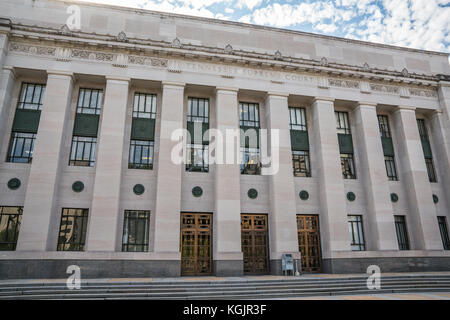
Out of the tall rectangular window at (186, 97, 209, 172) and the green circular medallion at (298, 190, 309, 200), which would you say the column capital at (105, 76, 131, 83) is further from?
the green circular medallion at (298, 190, 309, 200)

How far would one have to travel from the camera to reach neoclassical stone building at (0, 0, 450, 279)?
1642 centimetres

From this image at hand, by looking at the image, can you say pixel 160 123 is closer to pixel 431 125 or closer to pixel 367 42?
pixel 367 42

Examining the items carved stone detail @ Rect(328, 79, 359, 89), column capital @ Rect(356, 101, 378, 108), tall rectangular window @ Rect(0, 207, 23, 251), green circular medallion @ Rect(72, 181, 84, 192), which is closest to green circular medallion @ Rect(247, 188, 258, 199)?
carved stone detail @ Rect(328, 79, 359, 89)

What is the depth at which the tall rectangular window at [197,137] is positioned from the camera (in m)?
19.0

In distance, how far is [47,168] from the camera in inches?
644

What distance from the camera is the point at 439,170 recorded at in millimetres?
22406

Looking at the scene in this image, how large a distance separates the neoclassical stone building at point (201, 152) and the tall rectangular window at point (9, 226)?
0.07 metres

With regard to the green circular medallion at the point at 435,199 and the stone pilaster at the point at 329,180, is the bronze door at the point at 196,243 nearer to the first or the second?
the stone pilaster at the point at 329,180

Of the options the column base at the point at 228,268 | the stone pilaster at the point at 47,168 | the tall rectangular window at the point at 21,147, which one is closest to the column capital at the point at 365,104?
the column base at the point at 228,268

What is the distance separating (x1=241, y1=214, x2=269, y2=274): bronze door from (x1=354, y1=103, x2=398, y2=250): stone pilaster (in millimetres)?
7167

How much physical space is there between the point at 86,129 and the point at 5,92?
15.3 ft

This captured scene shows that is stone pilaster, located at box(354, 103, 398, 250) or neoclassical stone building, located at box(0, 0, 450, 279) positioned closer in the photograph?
neoclassical stone building, located at box(0, 0, 450, 279)

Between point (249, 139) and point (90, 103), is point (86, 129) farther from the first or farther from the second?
point (249, 139)

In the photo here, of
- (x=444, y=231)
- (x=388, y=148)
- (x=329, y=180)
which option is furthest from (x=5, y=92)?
(x=444, y=231)
